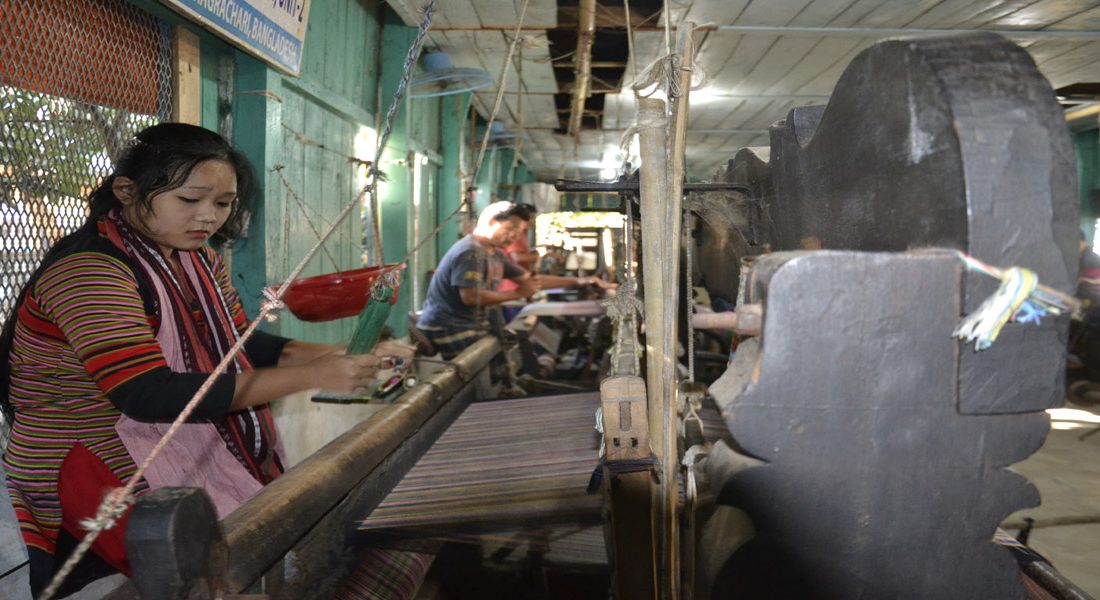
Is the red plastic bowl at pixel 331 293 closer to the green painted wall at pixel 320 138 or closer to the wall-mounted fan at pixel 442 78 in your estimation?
the green painted wall at pixel 320 138

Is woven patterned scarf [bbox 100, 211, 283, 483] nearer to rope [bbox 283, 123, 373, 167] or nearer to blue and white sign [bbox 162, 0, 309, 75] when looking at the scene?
blue and white sign [bbox 162, 0, 309, 75]

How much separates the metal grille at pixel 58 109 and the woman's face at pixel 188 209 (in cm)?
75

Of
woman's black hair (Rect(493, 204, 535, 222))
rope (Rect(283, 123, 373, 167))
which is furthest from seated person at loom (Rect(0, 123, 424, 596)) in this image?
woman's black hair (Rect(493, 204, 535, 222))

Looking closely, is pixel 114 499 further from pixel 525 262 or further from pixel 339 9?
pixel 525 262

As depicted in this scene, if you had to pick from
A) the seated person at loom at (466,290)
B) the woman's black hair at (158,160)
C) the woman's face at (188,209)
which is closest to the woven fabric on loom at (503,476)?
the woman's face at (188,209)

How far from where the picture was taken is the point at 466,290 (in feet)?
14.4

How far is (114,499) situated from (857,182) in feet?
3.85

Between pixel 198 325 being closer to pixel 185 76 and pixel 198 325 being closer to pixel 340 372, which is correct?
pixel 340 372

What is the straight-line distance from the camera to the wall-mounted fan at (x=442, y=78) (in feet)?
18.0

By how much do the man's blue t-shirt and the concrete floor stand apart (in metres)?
3.12

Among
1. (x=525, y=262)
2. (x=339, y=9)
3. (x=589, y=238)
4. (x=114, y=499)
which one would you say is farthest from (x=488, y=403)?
(x=589, y=238)

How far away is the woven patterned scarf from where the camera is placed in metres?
1.47

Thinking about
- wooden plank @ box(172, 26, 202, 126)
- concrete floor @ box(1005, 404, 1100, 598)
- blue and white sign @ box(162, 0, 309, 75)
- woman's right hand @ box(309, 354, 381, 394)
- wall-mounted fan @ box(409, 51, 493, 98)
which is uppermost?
wall-mounted fan @ box(409, 51, 493, 98)

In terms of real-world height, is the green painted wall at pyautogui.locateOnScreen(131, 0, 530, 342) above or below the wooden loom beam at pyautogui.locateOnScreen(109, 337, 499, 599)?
above
